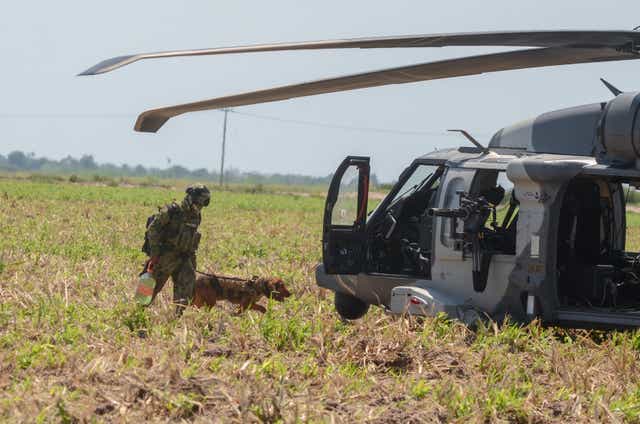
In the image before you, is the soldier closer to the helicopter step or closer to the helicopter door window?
the helicopter door window

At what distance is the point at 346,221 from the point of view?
10547mm

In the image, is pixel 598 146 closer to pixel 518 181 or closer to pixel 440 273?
pixel 518 181

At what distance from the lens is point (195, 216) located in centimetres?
1003

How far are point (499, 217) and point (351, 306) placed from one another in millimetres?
1939

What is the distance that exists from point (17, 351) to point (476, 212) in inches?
164

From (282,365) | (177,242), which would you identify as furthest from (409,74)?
(177,242)

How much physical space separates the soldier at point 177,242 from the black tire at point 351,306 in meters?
1.80

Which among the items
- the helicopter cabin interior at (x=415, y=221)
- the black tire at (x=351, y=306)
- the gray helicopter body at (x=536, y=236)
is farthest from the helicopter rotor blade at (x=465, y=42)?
the black tire at (x=351, y=306)

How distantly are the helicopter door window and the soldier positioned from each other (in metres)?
1.37

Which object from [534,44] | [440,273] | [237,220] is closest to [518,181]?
[440,273]

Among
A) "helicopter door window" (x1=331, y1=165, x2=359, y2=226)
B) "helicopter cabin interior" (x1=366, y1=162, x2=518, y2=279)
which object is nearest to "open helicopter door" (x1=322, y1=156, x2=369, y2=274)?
"helicopter door window" (x1=331, y1=165, x2=359, y2=226)

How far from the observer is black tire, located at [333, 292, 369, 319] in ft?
36.1

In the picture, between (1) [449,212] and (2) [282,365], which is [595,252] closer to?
(1) [449,212]

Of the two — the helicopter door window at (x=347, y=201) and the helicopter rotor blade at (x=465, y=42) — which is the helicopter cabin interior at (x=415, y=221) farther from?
the helicopter rotor blade at (x=465, y=42)
